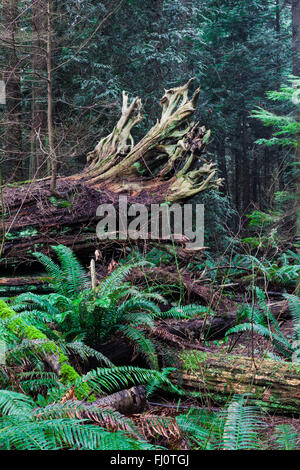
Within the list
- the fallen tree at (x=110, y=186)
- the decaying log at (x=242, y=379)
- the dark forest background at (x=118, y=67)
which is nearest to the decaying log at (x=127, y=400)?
the decaying log at (x=242, y=379)

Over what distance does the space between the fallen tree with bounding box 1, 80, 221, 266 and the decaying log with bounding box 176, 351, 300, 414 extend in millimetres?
3204

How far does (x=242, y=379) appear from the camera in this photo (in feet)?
10.8

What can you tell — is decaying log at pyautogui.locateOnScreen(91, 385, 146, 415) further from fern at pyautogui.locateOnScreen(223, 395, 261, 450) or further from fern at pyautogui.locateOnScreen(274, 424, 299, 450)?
fern at pyautogui.locateOnScreen(274, 424, 299, 450)

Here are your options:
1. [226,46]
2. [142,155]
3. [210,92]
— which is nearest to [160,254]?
[142,155]

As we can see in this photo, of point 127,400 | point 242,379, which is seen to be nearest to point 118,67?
point 242,379

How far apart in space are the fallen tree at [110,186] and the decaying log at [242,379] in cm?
320

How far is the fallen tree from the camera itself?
→ 5969mm

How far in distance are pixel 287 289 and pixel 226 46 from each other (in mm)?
13176

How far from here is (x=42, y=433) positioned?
2.02 m

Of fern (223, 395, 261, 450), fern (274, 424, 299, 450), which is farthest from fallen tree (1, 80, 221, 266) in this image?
fern (274, 424, 299, 450)

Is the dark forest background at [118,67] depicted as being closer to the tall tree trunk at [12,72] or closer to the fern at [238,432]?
the tall tree trunk at [12,72]

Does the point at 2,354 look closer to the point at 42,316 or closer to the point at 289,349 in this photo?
the point at 42,316

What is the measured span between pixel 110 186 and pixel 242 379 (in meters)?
4.74

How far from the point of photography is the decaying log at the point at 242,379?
3062 mm
